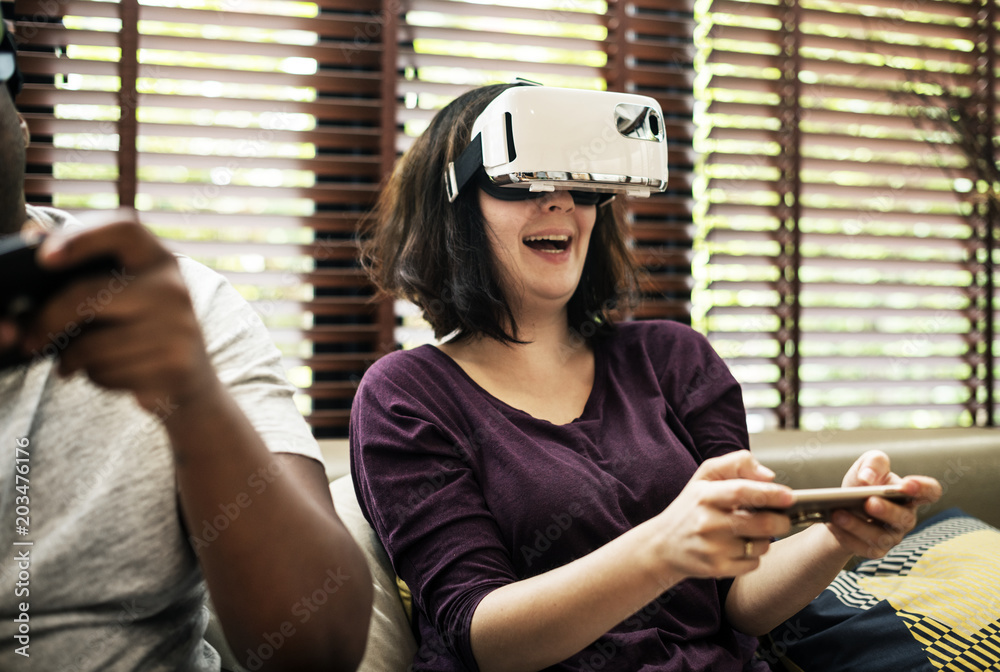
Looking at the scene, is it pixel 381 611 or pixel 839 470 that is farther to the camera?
pixel 839 470

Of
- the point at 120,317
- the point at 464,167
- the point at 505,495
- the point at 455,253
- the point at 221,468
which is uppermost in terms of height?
the point at 464,167

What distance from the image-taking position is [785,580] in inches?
39.6

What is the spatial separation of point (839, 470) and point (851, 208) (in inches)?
36.2

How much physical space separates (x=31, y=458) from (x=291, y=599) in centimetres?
32

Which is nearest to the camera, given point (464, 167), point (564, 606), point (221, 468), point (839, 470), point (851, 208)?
point (221, 468)

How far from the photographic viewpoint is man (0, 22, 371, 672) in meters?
0.63

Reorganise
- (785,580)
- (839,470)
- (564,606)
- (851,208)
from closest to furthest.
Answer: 1. (564,606)
2. (785,580)
3. (839,470)
4. (851,208)

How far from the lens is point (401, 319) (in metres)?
1.79

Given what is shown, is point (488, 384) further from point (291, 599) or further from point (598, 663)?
point (291, 599)

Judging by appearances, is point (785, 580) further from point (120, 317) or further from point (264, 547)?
point (120, 317)

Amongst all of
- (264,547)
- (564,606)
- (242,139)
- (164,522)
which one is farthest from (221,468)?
(242,139)

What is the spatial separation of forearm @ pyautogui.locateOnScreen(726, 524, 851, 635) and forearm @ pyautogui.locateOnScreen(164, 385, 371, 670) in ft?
1.96

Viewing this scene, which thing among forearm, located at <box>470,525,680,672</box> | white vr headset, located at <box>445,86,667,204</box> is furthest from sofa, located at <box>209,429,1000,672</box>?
white vr headset, located at <box>445,86,667,204</box>

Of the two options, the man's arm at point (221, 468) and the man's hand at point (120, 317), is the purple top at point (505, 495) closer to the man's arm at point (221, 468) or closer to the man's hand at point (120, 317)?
the man's arm at point (221, 468)
